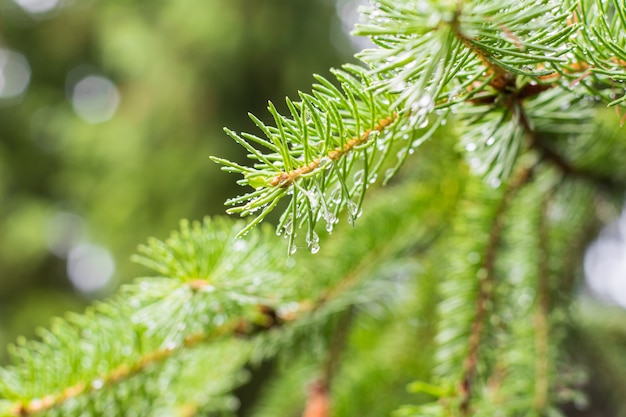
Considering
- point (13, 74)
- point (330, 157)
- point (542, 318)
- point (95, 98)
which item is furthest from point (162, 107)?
point (330, 157)

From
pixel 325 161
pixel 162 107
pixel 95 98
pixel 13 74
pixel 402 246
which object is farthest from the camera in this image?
pixel 13 74

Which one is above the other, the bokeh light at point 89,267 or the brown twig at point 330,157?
the bokeh light at point 89,267

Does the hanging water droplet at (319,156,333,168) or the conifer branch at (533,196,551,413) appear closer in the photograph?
the hanging water droplet at (319,156,333,168)

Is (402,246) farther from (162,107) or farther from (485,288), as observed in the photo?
(162,107)

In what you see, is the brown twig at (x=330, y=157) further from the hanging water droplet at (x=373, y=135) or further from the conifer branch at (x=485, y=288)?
the conifer branch at (x=485, y=288)

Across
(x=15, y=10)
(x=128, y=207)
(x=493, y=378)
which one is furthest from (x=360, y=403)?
(x=15, y=10)

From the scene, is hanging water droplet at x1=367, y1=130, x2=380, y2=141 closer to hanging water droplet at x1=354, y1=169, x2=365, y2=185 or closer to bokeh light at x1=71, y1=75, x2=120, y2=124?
hanging water droplet at x1=354, y1=169, x2=365, y2=185

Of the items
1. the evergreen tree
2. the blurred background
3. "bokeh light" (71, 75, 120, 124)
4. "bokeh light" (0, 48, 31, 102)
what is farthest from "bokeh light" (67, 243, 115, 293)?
the evergreen tree

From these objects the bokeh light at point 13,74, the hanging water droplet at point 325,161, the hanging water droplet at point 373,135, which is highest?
the bokeh light at point 13,74

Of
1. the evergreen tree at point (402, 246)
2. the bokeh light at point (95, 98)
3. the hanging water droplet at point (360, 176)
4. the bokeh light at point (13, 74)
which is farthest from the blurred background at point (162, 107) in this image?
the hanging water droplet at point (360, 176)
